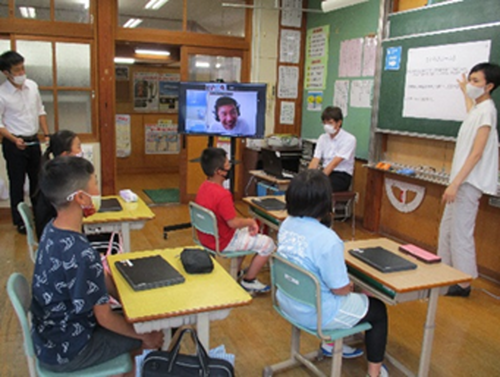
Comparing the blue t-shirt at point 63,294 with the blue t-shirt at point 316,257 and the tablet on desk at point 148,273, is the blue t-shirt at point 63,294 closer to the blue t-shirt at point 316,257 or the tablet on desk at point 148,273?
the tablet on desk at point 148,273

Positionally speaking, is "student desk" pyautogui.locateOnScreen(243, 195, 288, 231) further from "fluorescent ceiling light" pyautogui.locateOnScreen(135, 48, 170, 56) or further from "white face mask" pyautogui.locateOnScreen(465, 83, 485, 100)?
"fluorescent ceiling light" pyautogui.locateOnScreen(135, 48, 170, 56)

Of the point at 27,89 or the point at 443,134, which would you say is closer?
the point at 443,134

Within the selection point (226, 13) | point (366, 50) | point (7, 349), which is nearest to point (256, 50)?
point (226, 13)

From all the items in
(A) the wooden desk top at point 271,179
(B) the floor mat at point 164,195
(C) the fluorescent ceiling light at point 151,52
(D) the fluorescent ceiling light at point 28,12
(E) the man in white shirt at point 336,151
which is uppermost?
(D) the fluorescent ceiling light at point 28,12

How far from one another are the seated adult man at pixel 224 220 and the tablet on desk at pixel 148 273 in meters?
0.97

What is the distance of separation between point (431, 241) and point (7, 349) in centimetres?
377

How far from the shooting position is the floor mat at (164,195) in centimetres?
642

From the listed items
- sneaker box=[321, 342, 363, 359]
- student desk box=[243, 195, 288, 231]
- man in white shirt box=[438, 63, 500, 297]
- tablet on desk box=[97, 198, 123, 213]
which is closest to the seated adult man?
student desk box=[243, 195, 288, 231]

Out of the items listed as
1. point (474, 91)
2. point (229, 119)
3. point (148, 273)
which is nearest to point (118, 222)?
point (148, 273)

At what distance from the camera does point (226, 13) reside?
20.5ft

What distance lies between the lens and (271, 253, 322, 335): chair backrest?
192cm

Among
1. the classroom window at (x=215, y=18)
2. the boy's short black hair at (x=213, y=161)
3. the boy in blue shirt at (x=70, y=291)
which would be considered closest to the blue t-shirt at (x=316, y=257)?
the boy in blue shirt at (x=70, y=291)

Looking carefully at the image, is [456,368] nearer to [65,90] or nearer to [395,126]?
[395,126]

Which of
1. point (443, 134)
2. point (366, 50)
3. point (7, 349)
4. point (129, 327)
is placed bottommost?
point (7, 349)
